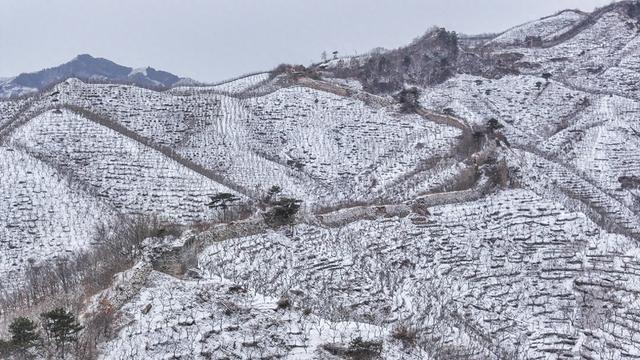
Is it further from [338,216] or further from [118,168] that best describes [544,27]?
[118,168]

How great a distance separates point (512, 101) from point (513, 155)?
2473cm

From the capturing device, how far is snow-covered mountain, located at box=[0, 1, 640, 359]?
16703 mm

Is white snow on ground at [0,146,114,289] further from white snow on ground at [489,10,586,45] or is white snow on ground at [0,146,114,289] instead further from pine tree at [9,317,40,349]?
white snow on ground at [489,10,586,45]

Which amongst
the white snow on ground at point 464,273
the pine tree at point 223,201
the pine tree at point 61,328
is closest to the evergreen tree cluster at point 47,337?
the pine tree at point 61,328

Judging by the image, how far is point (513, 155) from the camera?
1432 inches

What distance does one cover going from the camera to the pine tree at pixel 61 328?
13.9 meters

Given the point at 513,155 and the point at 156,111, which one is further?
the point at 156,111

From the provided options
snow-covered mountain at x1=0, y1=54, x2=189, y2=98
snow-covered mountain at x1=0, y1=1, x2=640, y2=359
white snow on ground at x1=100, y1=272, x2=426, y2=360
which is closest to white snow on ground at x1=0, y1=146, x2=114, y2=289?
snow-covered mountain at x1=0, y1=1, x2=640, y2=359

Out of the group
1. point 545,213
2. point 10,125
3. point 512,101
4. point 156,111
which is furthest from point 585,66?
point 10,125

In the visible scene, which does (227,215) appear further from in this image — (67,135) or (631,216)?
(631,216)

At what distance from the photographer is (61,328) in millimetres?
13859

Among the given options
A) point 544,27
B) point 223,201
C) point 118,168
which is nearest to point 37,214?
point 118,168

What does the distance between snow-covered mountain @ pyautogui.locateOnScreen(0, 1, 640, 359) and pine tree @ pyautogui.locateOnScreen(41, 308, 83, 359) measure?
0.89 metres

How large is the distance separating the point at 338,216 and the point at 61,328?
1518cm
